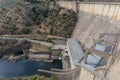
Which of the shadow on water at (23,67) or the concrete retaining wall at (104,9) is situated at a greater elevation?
the concrete retaining wall at (104,9)

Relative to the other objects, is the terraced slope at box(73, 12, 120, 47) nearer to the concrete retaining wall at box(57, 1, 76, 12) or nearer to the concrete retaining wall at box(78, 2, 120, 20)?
the concrete retaining wall at box(78, 2, 120, 20)

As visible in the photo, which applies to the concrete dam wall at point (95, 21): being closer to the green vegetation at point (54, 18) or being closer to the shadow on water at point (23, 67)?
the green vegetation at point (54, 18)

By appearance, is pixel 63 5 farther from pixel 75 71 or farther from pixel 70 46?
pixel 75 71

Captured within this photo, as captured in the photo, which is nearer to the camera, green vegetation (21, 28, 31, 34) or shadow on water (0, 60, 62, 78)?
shadow on water (0, 60, 62, 78)

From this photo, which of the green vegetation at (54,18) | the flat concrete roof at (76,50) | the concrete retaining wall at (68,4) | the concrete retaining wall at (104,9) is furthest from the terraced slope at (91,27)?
the concrete retaining wall at (68,4)

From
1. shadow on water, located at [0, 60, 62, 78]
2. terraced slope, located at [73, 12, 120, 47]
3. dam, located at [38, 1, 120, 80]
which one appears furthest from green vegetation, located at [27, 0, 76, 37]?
shadow on water, located at [0, 60, 62, 78]

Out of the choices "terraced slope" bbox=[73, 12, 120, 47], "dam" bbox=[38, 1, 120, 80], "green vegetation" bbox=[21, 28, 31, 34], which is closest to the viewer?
"dam" bbox=[38, 1, 120, 80]

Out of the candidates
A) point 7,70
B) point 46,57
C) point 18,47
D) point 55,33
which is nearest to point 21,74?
point 7,70

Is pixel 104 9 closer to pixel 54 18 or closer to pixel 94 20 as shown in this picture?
pixel 94 20
